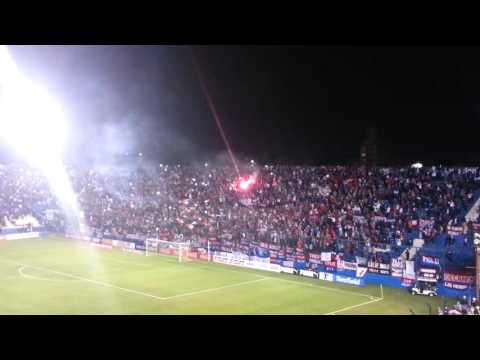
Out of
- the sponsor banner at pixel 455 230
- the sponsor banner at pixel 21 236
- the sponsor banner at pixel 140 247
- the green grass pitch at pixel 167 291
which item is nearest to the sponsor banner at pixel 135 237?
the sponsor banner at pixel 140 247

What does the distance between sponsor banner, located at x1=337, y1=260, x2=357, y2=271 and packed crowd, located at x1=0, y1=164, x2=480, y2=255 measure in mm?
1236

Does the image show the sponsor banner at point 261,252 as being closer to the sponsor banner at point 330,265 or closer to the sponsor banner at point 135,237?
the sponsor banner at point 330,265

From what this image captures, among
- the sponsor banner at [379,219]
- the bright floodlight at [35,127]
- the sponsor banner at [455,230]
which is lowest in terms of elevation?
the sponsor banner at [455,230]

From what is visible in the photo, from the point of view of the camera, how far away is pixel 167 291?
938 inches

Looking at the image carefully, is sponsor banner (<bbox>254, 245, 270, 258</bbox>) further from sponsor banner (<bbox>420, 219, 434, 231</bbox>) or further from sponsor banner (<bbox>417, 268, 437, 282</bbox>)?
sponsor banner (<bbox>417, 268, 437, 282</bbox>)

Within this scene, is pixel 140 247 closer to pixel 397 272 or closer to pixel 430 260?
pixel 397 272

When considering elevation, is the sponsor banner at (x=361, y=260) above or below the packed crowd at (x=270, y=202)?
below

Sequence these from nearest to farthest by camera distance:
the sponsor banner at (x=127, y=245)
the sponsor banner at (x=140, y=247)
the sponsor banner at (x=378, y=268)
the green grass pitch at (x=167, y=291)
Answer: the green grass pitch at (x=167, y=291) < the sponsor banner at (x=378, y=268) < the sponsor banner at (x=140, y=247) < the sponsor banner at (x=127, y=245)

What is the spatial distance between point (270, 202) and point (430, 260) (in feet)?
40.1

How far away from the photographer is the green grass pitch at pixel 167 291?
68.1 ft

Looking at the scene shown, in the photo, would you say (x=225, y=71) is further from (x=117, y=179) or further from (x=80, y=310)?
(x=80, y=310)

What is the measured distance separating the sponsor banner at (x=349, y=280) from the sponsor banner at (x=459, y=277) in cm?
373

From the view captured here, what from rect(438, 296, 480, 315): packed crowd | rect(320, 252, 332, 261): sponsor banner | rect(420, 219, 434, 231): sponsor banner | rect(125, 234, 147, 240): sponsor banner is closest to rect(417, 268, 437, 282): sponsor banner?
rect(438, 296, 480, 315): packed crowd

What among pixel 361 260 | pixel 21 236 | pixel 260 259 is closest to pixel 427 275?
pixel 361 260
